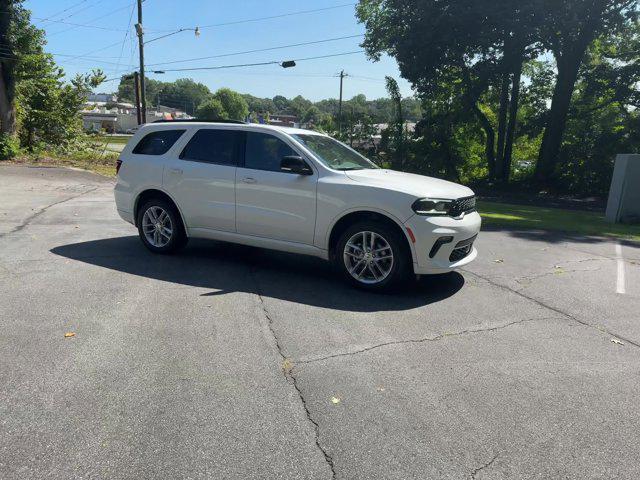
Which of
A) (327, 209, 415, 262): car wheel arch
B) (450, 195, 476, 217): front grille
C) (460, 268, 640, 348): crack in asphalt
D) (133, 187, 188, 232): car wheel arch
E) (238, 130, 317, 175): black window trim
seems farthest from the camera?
(133, 187, 188, 232): car wheel arch

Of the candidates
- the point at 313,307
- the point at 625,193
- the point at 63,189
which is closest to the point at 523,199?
the point at 625,193

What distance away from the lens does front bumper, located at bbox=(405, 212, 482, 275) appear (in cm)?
536

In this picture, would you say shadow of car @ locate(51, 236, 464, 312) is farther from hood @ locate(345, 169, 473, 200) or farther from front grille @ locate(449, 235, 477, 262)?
hood @ locate(345, 169, 473, 200)

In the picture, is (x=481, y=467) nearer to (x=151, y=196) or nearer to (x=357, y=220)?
(x=357, y=220)

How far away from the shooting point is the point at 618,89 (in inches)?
980

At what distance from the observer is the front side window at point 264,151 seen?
20.5ft

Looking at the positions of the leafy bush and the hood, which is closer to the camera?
the hood

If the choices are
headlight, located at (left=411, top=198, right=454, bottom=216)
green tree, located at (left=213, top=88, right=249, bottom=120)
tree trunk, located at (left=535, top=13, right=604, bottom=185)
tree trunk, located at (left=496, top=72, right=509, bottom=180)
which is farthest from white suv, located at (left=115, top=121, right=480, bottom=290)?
green tree, located at (left=213, top=88, right=249, bottom=120)

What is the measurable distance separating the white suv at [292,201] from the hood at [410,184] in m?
0.01

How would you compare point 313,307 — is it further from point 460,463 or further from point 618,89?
point 618,89

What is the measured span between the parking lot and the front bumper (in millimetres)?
384

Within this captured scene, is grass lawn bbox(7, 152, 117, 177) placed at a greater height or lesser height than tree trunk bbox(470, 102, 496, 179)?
lesser

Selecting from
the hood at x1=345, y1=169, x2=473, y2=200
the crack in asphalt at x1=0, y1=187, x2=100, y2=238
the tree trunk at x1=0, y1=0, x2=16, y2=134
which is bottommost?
the crack in asphalt at x1=0, y1=187, x2=100, y2=238

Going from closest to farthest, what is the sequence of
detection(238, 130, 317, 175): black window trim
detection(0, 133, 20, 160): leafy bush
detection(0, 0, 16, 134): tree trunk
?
detection(238, 130, 317, 175): black window trim, detection(0, 0, 16, 134): tree trunk, detection(0, 133, 20, 160): leafy bush
